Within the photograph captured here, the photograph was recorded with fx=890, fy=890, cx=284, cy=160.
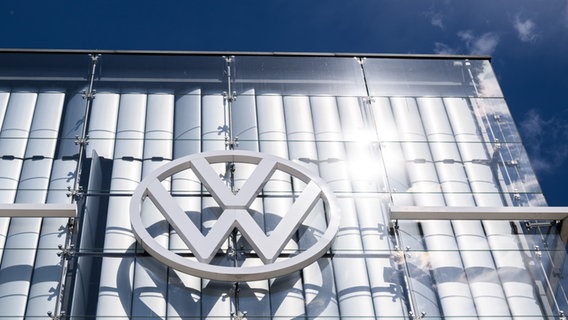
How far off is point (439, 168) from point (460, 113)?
2.08 meters

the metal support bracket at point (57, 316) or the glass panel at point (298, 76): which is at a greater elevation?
the glass panel at point (298, 76)

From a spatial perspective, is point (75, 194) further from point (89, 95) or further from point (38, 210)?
point (89, 95)

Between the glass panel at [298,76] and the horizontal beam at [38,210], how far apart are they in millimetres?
5188

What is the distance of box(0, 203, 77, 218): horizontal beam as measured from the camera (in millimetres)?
16406

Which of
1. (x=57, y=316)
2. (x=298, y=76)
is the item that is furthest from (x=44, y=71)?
(x=57, y=316)

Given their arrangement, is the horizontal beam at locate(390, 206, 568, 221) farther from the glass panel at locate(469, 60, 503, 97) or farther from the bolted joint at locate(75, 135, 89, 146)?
the bolted joint at locate(75, 135, 89, 146)

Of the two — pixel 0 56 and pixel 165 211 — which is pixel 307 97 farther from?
pixel 0 56

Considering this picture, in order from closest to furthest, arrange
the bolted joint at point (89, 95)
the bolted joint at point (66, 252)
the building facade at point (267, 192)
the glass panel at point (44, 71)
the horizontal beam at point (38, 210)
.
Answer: the building facade at point (267, 192)
the bolted joint at point (66, 252)
the horizontal beam at point (38, 210)
the bolted joint at point (89, 95)
the glass panel at point (44, 71)

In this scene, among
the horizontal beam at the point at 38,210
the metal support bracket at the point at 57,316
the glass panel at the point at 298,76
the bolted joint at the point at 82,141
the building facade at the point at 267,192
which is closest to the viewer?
the metal support bracket at the point at 57,316

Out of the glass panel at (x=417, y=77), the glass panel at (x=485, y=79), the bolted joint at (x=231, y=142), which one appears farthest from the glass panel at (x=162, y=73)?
the glass panel at (x=485, y=79)

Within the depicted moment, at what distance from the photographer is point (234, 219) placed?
53.4 ft

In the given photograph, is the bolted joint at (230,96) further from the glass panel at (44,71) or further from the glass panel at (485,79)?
the glass panel at (485,79)

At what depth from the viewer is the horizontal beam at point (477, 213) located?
17031mm

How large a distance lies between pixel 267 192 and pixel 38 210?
4.34m
